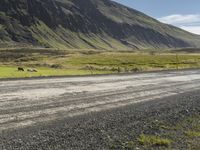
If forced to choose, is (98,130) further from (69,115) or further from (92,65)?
(92,65)

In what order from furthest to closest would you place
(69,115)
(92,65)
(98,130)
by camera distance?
(92,65), (69,115), (98,130)

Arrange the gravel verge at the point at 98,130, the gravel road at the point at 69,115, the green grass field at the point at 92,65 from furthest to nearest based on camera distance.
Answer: the green grass field at the point at 92,65
the gravel road at the point at 69,115
the gravel verge at the point at 98,130

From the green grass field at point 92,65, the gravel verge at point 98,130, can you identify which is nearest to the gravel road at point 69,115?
the gravel verge at point 98,130

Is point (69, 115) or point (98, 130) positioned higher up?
point (69, 115)

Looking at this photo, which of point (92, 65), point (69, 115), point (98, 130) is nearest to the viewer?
point (98, 130)

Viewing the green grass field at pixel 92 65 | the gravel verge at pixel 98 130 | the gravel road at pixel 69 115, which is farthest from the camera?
the green grass field at pixel 92 65

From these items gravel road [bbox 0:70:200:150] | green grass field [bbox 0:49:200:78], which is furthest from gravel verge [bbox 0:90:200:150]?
green grass field [bbox 0:49:200:78]

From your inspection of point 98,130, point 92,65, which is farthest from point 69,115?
point 92,65

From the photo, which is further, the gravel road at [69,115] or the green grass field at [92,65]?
the green grass field at [92,65]

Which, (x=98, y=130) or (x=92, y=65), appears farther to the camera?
(x=92, y=65)

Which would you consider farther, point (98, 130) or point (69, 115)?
point (69, 115)

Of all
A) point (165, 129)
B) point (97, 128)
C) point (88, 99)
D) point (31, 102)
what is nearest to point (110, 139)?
point (97, 128)

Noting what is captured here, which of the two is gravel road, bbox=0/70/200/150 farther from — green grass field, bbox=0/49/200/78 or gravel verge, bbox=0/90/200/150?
green grass field, bbox=0/49/200/78

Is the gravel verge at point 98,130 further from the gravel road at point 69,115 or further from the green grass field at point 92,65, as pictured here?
the green grass field at point 92,65
